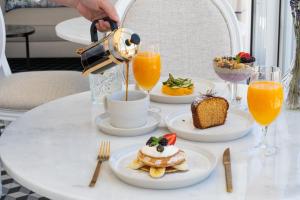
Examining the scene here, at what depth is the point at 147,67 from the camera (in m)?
1.53

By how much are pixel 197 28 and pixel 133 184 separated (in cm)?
126

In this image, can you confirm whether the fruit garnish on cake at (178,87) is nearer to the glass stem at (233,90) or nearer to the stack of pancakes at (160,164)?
the glass stem at (233,90)

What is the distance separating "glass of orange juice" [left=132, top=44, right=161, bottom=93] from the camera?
60.2 inches

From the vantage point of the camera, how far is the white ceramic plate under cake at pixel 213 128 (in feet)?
4.09

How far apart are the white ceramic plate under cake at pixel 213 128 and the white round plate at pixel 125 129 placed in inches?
1.2

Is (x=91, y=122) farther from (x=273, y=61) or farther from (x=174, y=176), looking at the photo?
(x=273, y=61)

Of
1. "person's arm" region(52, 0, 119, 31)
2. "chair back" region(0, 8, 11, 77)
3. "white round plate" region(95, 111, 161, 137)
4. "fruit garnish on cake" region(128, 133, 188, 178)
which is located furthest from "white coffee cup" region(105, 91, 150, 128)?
"chair back" region(0, 8, 11, 77)

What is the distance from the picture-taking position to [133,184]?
40.6 inches

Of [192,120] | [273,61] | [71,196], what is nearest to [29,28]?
[273,61]

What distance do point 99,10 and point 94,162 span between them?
2.28 ft

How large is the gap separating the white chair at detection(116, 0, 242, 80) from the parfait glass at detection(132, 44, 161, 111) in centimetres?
65

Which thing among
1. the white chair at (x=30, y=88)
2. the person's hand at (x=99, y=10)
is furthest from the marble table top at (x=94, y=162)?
the white chair at (x=30, y=88)

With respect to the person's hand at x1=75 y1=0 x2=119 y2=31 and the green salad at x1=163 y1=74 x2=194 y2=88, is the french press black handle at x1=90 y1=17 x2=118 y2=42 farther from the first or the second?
Result: the green salad at x1=163 y1=74 x2=194 y2=88

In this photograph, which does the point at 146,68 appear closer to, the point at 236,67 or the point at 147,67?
the point at 147,67
